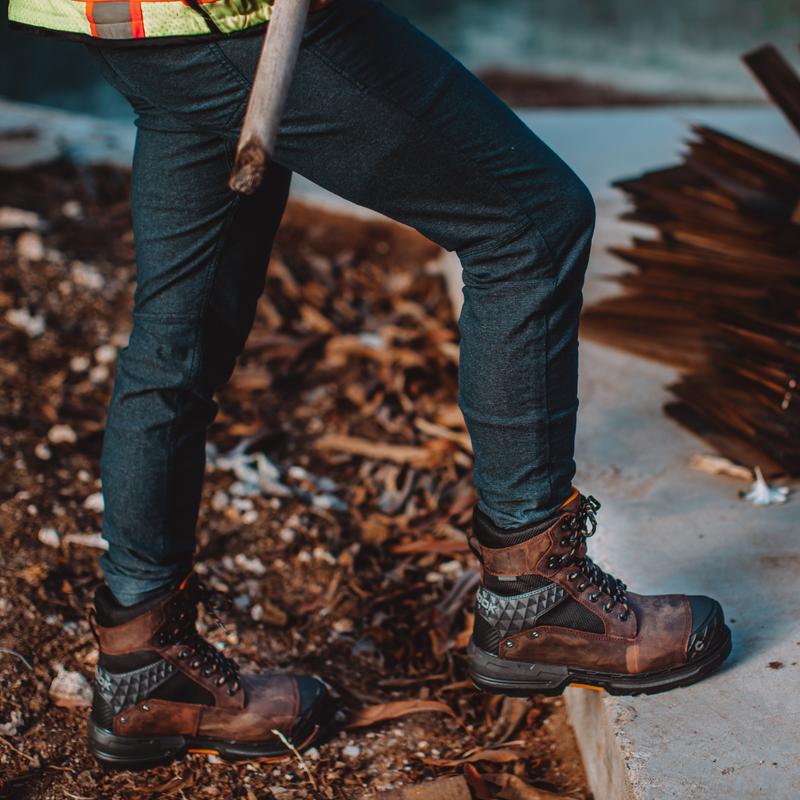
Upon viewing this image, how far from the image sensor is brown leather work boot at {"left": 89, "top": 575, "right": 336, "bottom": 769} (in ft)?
6.50

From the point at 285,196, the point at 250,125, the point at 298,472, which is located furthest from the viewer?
the point at 298,472

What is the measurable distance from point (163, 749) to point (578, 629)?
2.74ft

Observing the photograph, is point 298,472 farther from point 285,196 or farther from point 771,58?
point 771,58

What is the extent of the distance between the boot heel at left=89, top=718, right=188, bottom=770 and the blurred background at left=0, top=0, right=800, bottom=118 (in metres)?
6.27

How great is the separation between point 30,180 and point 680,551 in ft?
11.4

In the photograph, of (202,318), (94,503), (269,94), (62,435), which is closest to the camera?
(269,94)

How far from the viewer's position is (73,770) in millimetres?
2070

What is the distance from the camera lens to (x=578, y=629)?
6.41 feet

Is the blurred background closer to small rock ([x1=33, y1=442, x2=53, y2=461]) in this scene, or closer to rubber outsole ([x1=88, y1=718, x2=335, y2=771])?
small rock ([x1=33, y1=442, x2=53, y2=461])

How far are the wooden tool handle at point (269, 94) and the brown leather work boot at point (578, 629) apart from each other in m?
0.86

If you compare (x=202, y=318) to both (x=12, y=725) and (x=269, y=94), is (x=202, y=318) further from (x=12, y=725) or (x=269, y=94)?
(x=12, y=725)

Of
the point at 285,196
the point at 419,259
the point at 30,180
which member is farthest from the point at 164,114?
the point at 30,180

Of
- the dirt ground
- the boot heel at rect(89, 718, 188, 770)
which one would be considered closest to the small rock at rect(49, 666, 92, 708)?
the dirt ground

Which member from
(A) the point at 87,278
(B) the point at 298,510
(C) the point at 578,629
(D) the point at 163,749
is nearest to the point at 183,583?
(D) the point at 163,749
